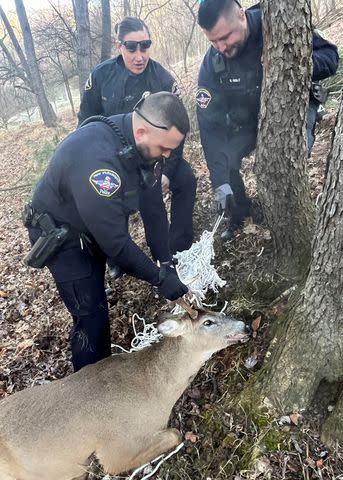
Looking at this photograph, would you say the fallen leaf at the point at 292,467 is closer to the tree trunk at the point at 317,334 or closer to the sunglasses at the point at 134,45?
the tree trunk at the point at 317,334

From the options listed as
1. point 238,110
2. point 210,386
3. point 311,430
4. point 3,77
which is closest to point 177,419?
point 210,386

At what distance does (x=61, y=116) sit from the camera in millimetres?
18531

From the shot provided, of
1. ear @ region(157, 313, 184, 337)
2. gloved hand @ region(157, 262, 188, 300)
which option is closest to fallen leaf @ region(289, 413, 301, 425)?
ear @ region(157, 313, 184, 337)

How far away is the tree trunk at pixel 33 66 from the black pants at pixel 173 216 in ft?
43.3

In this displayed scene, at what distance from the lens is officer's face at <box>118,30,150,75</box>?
4.73 metres

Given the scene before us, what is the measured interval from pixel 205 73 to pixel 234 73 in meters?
0.31

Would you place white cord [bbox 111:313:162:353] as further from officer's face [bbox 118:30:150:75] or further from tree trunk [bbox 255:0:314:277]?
officer's face [bbox 118:30:150:75]

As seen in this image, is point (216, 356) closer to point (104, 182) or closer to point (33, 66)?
point (104, 182)

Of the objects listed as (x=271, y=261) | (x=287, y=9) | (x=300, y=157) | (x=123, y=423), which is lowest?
(x=123, y=423)

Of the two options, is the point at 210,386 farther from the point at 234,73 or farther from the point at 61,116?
the point at 61,116

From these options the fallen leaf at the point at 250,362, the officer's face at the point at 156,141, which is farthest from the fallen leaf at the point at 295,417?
the officer's face at the point at 156,141

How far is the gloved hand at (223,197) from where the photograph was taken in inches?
168

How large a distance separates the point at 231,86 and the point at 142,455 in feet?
10.3

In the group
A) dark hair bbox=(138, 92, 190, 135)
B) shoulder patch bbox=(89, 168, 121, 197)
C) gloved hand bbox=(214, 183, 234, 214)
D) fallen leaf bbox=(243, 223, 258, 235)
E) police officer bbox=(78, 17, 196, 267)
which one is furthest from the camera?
police officer bbox=(78, 17, 196, 267)
